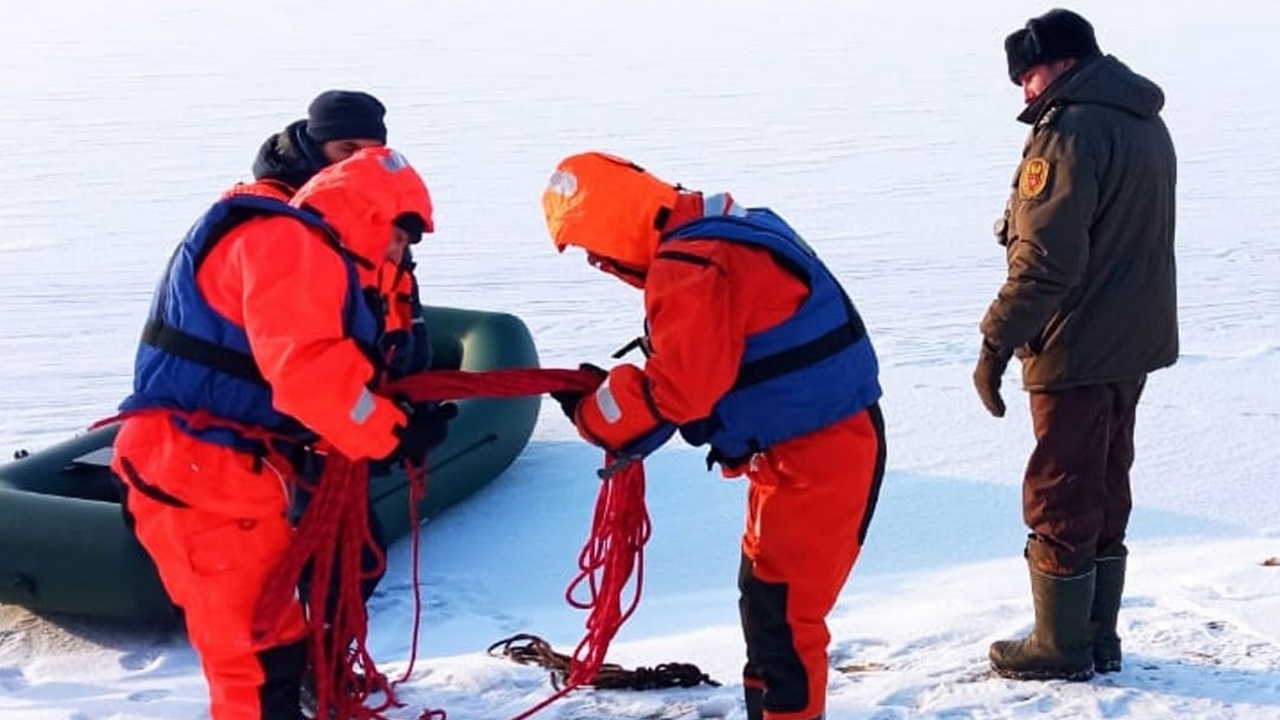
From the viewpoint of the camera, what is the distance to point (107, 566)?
4.91m

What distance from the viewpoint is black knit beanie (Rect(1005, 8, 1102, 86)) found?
3.93m

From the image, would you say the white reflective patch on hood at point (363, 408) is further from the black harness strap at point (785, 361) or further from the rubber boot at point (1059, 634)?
the rubber boot at point (1059, 634)

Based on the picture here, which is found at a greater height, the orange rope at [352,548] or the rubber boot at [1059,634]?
the orange rope at [352,548]

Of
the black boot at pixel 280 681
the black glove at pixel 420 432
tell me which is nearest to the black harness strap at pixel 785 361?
the black glove at pixel 420 432

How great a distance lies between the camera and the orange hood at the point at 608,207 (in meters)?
3.31

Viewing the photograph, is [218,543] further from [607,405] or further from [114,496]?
[114,496]

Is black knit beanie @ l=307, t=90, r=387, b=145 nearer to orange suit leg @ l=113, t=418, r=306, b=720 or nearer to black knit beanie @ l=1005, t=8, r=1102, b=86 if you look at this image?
orange suit leg @ l=113, t=418, r=306, b=720

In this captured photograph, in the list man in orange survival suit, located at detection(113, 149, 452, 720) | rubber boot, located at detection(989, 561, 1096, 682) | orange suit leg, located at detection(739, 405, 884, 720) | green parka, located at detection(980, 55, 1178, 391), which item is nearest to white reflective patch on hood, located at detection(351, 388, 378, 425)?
man in orange survival suit, located at detection(113, 149, 452, 720)

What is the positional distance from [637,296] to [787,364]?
700 cm

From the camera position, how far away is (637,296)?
10.3 metres

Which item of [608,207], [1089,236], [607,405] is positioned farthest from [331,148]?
[1089,236]

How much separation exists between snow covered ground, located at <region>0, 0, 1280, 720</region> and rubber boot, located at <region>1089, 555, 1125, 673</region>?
0.05 meters

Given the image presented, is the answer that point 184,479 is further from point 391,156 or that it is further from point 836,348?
point 836,348

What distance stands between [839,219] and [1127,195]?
8.37 meters
